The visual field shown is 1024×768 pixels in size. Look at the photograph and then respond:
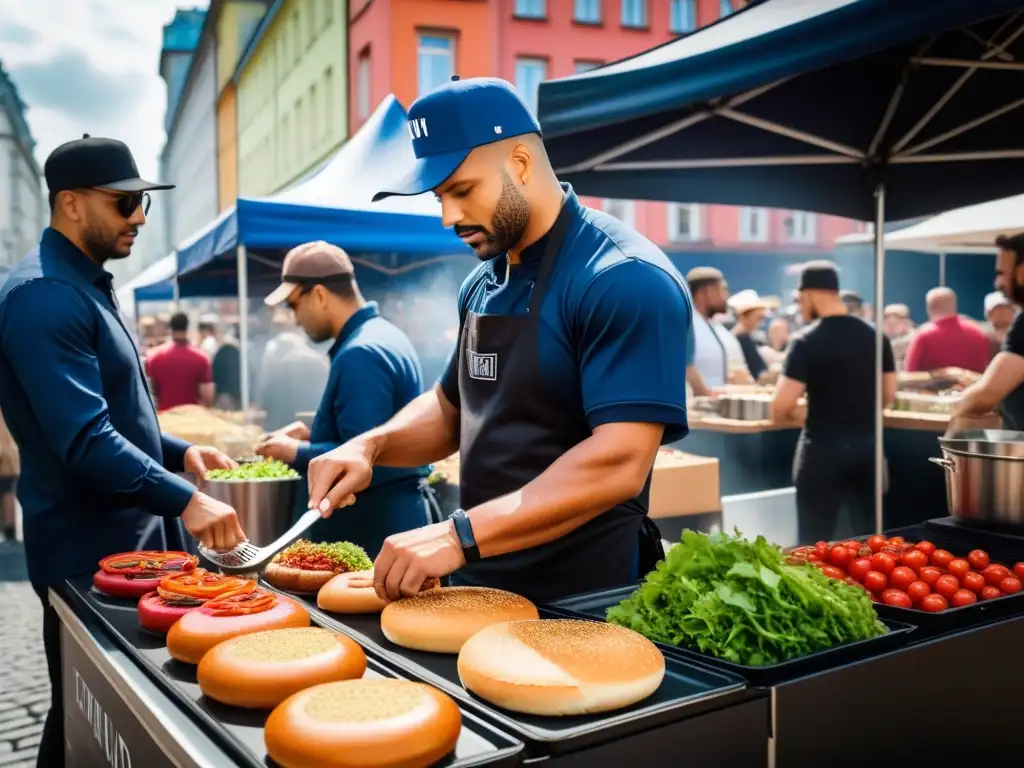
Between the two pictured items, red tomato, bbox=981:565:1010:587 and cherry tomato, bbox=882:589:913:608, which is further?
red tomato, bbox=981:565:1010:587

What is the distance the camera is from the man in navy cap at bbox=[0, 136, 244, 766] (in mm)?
2287

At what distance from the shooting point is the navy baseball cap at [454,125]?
1705mm

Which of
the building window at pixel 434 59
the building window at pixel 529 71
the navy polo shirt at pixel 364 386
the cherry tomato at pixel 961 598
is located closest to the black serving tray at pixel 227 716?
the cherry tomato at pixel 961 598

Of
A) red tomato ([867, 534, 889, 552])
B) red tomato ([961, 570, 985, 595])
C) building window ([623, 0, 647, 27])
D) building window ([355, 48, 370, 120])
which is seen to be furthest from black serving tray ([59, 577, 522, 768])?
building window ([623, 0, 647, 27])

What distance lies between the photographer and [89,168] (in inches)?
102

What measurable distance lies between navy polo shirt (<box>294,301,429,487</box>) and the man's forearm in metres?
1.14

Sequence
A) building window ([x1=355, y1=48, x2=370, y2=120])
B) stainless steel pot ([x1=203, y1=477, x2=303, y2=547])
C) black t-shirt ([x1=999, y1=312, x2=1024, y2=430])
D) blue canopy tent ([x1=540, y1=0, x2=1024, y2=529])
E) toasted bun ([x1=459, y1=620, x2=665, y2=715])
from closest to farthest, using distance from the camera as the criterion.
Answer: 1. toasted bun ([x1=459, y1=620, x2=665, y2=715])
2. blue canopy tent ([x1=540, y1=0, x2=1024, y2=529])
3. stainless steel pot ([x1=203, y1=477, x2=303, y2=547])
4. black t-shirt ([x1=999, y1=312, x2=1024, y2=430])
5. building window ([x1=355, y1=48, x2=370, y2=120])

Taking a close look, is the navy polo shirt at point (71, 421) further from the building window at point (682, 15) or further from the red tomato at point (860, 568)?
the building window at point (682, 15)

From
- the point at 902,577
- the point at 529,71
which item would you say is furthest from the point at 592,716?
the point at 529,71

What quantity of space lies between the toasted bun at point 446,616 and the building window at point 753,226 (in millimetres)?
30267

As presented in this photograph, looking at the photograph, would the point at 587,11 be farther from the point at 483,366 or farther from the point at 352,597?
the point at 352,597

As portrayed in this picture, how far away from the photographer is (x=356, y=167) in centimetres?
655

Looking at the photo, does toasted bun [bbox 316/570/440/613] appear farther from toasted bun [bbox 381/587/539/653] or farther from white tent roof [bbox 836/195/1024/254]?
white tent roof [bbox 836/195/1024/254]

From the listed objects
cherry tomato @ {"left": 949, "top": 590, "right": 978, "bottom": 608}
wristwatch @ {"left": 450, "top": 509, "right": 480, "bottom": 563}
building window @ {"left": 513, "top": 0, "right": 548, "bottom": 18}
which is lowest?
cherry tomato @ {"left": 949, "top": 590, "right": 978, "bottom": 608}
